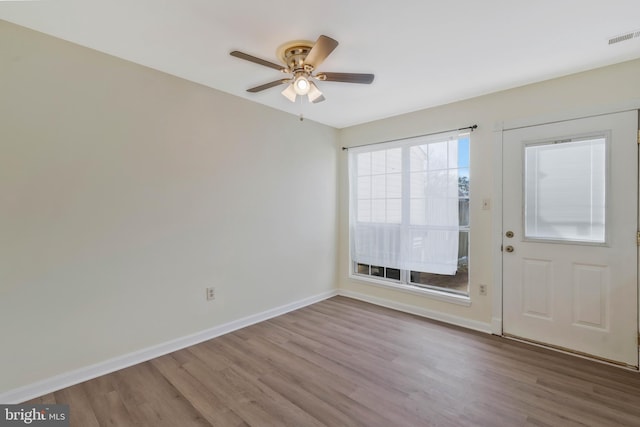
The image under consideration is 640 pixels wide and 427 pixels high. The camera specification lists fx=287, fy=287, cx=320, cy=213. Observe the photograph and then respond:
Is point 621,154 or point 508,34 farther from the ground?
point 508,34

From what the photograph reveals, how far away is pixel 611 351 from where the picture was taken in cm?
245

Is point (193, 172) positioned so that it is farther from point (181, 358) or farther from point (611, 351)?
point (611, 351)

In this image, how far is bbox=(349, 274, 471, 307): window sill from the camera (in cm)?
326

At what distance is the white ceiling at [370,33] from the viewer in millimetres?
1770

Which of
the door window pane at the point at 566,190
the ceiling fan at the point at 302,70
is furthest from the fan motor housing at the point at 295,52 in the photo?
the door window pane at the point at 566,190

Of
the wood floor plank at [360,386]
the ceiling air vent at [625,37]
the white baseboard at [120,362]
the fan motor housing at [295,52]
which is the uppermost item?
the ceiling air vent at [625,37]

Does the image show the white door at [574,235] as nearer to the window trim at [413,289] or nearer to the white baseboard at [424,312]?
the white baseboard at [424,312]

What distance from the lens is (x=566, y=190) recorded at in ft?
8.66

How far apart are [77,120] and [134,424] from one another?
2.17 meters

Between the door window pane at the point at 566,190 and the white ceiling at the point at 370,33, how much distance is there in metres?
0.71

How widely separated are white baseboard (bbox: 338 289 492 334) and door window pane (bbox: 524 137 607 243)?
1.09m

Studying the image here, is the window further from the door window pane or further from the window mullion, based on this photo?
the door window pane

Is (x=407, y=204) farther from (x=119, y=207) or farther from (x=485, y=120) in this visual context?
(x=119, y=207)

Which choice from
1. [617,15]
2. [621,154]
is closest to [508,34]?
[617,15]
